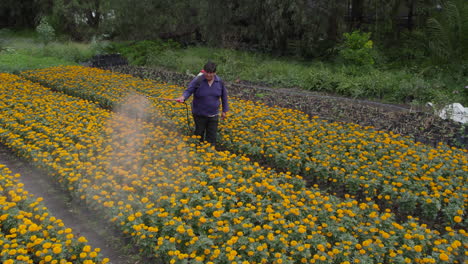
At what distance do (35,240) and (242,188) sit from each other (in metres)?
2.22

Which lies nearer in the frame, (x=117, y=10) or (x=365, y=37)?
(x=365, y=37)

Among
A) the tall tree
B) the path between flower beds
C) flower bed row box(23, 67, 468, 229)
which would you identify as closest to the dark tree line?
flower bed row box(23, 67, 468, 229)

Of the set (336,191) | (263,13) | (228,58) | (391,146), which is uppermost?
(263,13)

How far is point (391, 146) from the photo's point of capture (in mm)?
5973

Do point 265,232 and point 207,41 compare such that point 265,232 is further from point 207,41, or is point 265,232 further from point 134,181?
point 207,41

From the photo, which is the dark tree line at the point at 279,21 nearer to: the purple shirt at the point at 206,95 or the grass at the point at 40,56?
the grass at the point at 40,56

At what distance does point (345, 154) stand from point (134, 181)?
9.97ft

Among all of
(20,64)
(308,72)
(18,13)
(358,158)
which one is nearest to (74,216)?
(358,158)

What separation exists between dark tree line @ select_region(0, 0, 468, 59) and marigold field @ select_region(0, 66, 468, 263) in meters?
7.32

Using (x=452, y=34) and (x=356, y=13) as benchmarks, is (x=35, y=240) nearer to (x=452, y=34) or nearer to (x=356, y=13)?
(x=452, y=34)

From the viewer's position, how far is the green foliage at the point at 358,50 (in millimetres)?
12945

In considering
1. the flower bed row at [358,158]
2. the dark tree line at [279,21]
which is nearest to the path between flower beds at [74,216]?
the flower bed row at [358,158]

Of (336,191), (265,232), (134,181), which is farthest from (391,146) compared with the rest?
(134,181)

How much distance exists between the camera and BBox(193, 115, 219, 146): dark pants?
19.6 feet
